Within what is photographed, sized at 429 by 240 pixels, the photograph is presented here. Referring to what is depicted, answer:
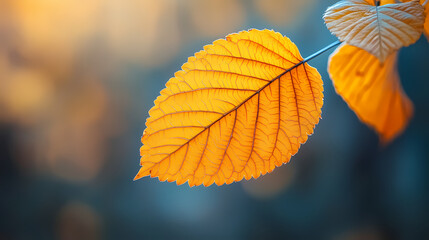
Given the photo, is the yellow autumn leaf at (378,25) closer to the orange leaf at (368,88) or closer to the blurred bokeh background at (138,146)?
the orange leaf at (368,88)

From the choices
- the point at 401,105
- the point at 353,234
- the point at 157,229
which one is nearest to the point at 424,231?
the point at 353,234

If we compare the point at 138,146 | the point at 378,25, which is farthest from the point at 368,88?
the point at 138,146

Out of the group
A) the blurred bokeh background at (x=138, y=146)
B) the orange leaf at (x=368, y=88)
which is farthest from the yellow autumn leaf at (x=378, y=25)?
the blurred bokeh background at (x=138, y=146)

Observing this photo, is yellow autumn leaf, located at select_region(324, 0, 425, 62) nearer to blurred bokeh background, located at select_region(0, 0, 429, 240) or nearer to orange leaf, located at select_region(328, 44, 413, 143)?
orange leaf, located at select_region(328, 44, 413, 143)

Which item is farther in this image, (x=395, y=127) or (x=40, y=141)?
(x=40, y=141)

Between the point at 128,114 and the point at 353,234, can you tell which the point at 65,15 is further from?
the point at 353,234

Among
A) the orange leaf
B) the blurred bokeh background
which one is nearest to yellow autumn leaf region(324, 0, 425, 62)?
the orange leaf
